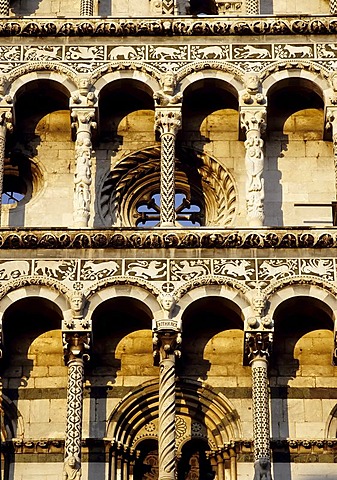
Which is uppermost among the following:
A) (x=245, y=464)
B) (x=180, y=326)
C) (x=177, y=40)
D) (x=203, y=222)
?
(x=177, y=40)

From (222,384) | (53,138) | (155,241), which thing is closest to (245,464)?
(222,384)

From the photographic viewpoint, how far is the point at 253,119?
26719 mm

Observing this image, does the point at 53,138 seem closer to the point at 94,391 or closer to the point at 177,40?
the point at 177,40

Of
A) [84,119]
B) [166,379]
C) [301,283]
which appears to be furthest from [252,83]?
[166,379]

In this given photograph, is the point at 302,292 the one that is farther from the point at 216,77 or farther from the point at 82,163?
the point at 216,77

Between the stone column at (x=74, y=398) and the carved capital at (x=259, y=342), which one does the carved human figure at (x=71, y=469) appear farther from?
the carved capital at (x=259, y=342)

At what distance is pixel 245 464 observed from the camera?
2472 cm

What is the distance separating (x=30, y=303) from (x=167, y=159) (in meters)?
2.85

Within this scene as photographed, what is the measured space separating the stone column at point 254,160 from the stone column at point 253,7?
1.98 m

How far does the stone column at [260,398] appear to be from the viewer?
78.2 feet

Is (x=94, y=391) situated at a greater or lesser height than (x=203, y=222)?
lesser

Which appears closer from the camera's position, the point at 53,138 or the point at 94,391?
the point at 94,391

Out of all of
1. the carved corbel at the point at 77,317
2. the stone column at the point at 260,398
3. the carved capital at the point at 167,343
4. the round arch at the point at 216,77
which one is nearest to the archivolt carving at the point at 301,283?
the stone column at the point at 260,398

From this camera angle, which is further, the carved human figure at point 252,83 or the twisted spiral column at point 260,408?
the carved human figure at point 252,83
